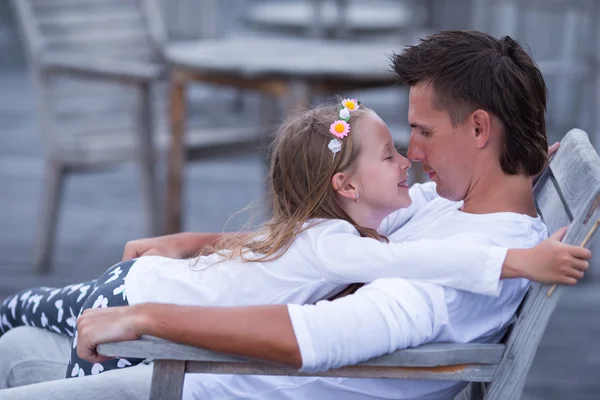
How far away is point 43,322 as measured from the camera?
2.13m

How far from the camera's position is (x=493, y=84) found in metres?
1.78

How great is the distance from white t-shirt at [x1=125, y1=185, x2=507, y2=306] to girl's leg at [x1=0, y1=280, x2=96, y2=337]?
0.19m

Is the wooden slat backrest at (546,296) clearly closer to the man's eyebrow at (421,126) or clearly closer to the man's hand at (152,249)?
the man's eyebrow at (421,126)

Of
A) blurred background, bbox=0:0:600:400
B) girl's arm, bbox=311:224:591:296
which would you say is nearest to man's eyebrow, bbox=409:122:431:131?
girl's arm, bbox=311:224:591:296

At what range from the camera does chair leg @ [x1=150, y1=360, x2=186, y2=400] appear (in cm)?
159

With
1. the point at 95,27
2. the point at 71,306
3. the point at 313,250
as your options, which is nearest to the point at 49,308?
the point at 71,306

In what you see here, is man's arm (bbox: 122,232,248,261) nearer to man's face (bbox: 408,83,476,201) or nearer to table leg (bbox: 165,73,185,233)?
man's face (bbox: 408,83,476,201)

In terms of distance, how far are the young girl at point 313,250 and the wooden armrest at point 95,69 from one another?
2.07 meters

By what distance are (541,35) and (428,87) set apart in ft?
10.5

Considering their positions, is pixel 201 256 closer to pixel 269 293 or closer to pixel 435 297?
pixel 269 293

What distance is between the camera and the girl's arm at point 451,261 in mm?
1540

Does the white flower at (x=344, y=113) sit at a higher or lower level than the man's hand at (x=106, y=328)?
higher

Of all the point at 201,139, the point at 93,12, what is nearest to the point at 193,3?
the point at 93,12

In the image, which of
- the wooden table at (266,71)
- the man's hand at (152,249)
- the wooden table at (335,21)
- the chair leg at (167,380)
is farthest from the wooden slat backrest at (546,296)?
the wooden table at (335,21)
